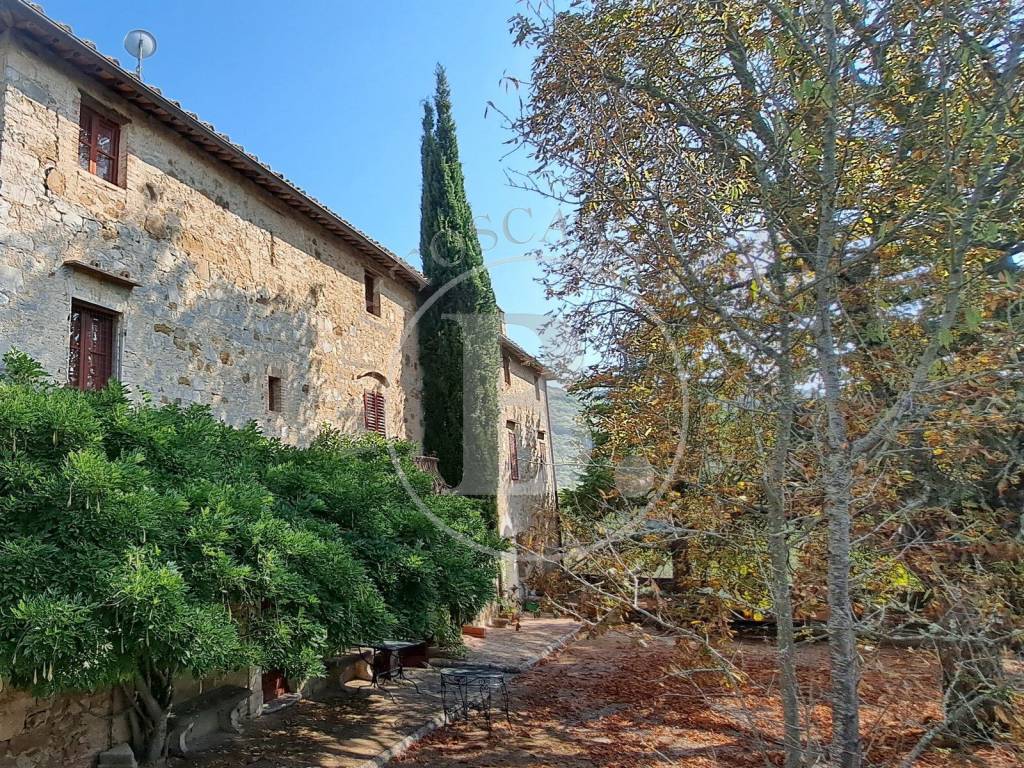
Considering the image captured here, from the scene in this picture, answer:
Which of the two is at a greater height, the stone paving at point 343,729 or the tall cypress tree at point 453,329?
the tall cypress tree at point 453,329

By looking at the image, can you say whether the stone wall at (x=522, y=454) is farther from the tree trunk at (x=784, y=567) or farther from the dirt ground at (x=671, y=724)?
the tree trunk at (x=784, y=567)

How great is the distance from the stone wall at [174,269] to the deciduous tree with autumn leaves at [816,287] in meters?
4.13

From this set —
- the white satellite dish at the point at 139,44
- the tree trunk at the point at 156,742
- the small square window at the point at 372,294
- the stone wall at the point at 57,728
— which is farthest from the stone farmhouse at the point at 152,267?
the white satellite dish at the point at 139,44

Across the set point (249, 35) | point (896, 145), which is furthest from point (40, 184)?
point (896, 145)

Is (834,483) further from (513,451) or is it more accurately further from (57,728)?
(513,451)

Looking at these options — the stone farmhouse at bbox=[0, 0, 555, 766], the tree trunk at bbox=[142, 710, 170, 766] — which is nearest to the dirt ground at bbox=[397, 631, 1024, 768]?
the tree trunk at bbox=[142, 710, 170, 766]

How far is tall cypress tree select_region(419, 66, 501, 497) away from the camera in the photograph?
12.7 m

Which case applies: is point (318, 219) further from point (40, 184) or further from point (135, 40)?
point (40, 184)

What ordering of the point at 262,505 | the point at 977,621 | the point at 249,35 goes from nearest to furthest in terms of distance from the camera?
the point at 977,621, the point at 262,505, the point at 249,35

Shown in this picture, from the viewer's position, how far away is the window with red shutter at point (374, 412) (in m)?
10.8

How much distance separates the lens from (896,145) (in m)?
4.30

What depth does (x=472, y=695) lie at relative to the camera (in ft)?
28.3

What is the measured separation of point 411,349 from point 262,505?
8138 millimetres

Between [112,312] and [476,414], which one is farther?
[476,414]
